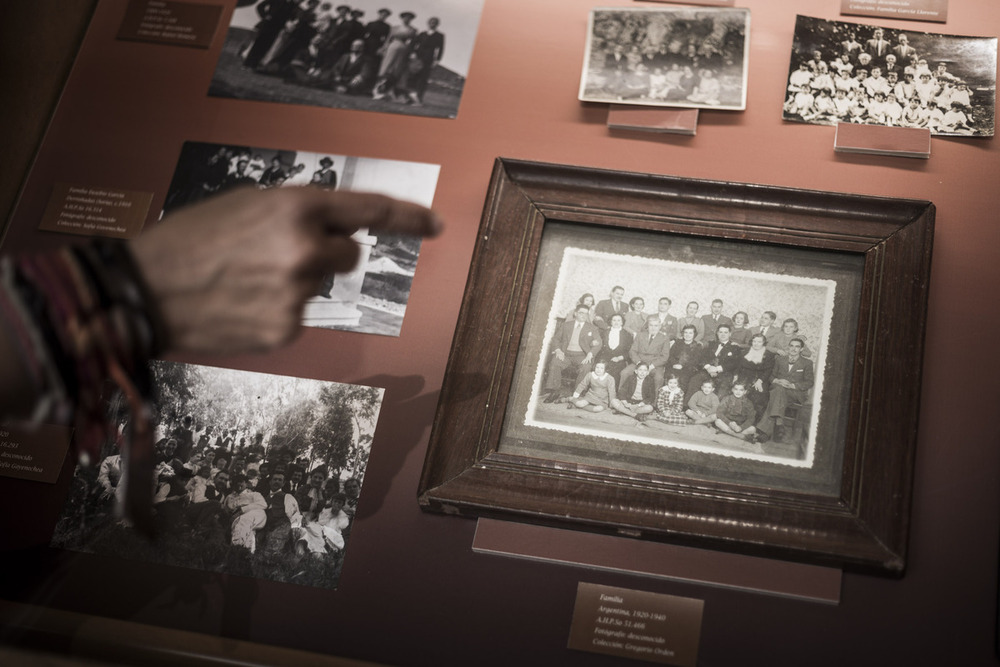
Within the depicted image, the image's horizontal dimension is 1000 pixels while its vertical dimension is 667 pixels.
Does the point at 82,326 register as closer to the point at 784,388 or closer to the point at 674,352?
the point at 674,352

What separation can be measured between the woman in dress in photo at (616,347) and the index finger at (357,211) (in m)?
0.86

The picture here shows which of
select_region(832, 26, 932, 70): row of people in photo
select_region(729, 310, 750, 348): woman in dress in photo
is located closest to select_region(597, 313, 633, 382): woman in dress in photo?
select_region(729, 310, 750, 348): woman in dress in photo

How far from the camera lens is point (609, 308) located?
1.90m

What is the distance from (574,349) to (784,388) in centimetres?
47

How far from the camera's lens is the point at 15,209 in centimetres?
226

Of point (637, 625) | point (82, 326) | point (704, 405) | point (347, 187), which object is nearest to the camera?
point (82, 326)

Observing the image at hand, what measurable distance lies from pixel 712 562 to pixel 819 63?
1.27 metres

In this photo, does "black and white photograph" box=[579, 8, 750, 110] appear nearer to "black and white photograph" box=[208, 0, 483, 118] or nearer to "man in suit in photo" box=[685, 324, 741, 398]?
"black and white photograph" box=[208, 0, 483, 118]

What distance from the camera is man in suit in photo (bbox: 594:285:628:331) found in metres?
1.89

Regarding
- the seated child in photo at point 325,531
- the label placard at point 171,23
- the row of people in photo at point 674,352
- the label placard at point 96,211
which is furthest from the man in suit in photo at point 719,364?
the label placard at point 171,23

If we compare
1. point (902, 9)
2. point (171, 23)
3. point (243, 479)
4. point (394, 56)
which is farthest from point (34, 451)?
point (902, 9)

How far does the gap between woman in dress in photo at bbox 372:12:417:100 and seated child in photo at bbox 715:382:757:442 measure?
47.6 inches

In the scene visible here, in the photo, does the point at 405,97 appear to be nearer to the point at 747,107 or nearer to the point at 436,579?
the point at 747,107

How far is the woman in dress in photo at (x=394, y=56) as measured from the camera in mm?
2232
